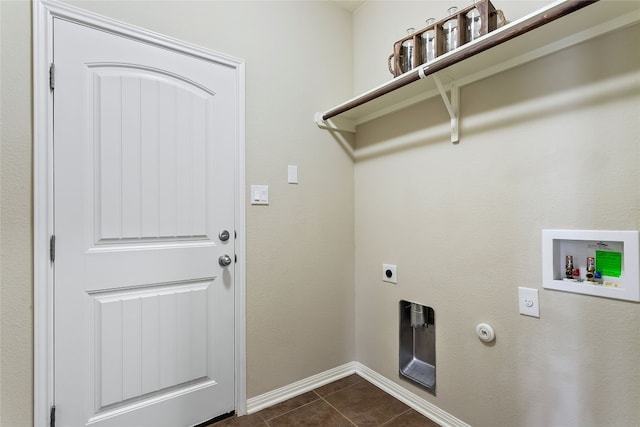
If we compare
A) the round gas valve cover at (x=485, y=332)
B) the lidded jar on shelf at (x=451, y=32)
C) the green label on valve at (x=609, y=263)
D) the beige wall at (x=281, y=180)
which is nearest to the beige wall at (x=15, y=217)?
the beige wall at (x=281, y=180)

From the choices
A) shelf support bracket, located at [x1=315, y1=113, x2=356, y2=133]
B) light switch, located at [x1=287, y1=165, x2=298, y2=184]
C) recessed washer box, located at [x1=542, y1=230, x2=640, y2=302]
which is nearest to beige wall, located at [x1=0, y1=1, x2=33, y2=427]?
light switch, located at [x1=287, y1=165, x2=298, y2=184]

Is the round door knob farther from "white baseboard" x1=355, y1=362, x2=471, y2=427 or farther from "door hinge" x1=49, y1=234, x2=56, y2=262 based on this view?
"white baseboard" x1=355, y1=362, x2=471, y2=427

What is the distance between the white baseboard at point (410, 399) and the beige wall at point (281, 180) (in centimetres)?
16

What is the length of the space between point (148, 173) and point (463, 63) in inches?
59.5

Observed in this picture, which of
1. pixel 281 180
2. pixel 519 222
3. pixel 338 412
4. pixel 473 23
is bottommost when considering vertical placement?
pixel 338 412

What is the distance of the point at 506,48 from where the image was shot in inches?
47.6

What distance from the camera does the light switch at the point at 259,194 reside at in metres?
1.73

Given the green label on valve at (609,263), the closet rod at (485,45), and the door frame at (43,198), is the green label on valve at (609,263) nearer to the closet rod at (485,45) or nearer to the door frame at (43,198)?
the closet rod at (485,45)

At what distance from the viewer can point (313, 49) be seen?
1.98 m

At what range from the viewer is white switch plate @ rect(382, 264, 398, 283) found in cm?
A: 185

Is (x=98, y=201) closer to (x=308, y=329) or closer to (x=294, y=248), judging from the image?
(x=294, y=248)

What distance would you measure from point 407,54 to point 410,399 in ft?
6.23

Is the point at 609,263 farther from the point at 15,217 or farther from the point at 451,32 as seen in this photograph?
the point at 15,217

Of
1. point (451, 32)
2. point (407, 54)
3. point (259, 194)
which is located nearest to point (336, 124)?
point (407, 54)
